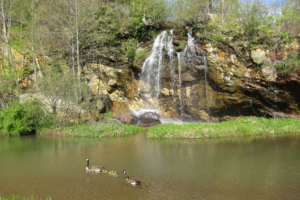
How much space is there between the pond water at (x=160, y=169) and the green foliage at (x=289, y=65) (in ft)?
20.8

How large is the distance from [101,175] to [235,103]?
1516cm

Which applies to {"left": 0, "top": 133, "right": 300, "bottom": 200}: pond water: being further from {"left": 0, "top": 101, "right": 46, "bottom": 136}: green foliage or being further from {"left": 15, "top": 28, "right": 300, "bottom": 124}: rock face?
{"left": 15, "top": 28, "right": 300, "bottom": 124}: rock face

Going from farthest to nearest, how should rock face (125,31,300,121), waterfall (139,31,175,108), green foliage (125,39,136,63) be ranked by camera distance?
1. green foliage (125,39,136,63)
2. waterfall (139,31,175,108)
3. rock face (125,31,300,121)

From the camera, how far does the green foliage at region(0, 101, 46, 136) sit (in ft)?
58.0

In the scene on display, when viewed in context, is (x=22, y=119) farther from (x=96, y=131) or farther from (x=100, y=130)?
(x=100, y=130)

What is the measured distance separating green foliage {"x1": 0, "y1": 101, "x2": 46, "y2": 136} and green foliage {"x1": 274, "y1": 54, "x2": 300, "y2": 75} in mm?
18898

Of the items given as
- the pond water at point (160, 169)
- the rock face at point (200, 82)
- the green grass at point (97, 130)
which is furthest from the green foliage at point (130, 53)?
the pond water at point (160, 169)

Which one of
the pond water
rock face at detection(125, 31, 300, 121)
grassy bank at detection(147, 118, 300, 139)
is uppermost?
rock face at detection(125, 31, 300, 121)

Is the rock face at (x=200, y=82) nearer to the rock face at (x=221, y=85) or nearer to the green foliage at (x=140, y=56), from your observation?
the rock face at (x=221, y=85)

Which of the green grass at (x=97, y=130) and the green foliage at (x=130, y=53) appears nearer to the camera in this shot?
the green grass at (x=97, y=130)

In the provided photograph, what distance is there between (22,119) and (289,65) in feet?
67.5

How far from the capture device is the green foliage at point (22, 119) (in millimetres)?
17672

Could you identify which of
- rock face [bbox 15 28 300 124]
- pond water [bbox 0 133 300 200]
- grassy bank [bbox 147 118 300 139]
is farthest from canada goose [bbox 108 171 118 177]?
rock face [bbox 15 28 300 124]

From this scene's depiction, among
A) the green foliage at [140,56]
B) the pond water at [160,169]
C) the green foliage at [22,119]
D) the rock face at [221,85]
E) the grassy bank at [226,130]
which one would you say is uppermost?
the green foliage at [140,56]
